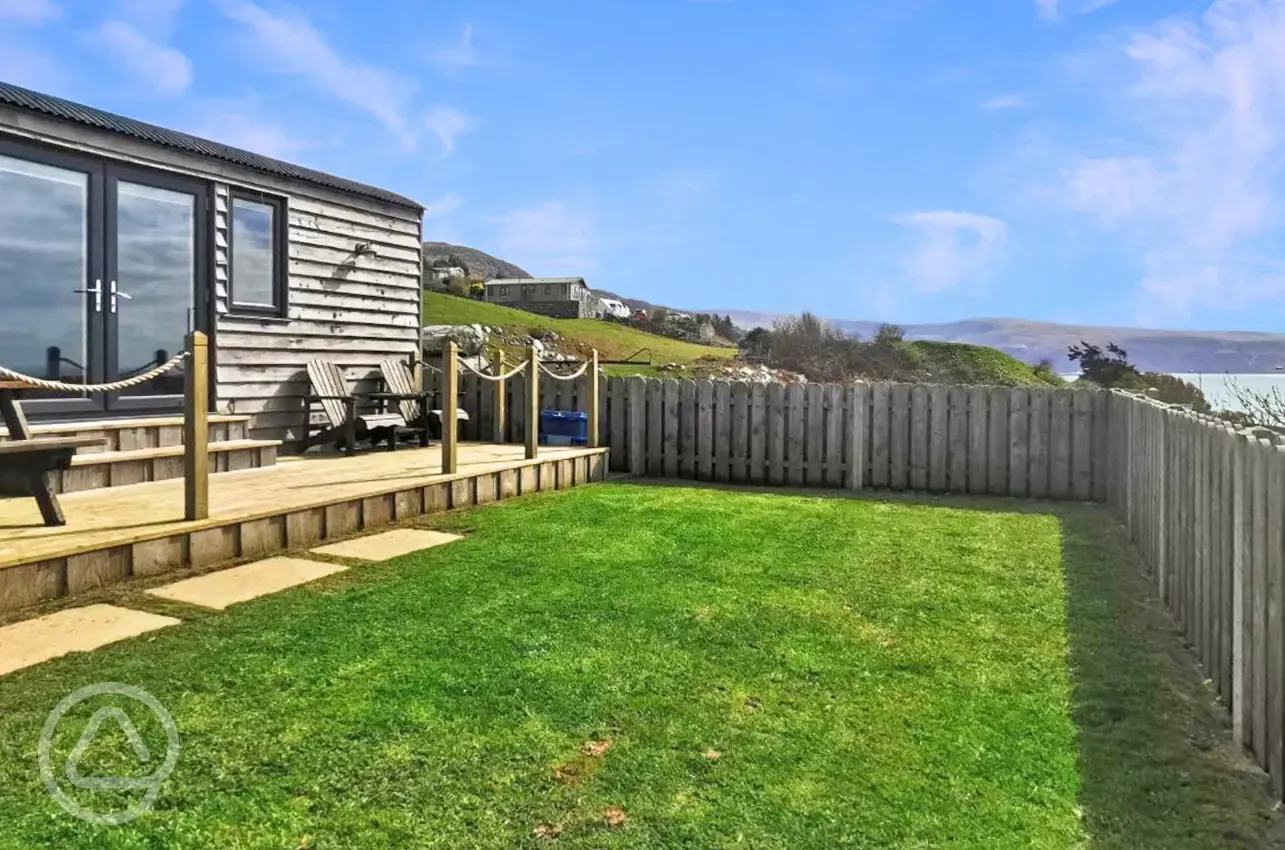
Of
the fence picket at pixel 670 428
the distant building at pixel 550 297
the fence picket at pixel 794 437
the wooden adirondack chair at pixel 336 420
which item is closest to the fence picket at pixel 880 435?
the fence picket at pixel 794 437

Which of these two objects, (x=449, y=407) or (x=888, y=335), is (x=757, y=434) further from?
(x=888, y=335)

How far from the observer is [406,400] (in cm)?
962

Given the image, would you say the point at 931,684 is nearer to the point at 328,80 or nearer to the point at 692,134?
the point at 328,80

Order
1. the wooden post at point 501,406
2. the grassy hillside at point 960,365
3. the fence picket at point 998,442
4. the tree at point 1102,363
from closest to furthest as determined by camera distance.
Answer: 1. the fence picket at point 998,442
2. the wooden post at point 501,406
3. the tree at point 1102,363
4. the grassy hillside at point 960,365

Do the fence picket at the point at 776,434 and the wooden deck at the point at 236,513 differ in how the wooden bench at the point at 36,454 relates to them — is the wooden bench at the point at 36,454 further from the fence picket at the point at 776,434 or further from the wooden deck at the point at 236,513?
the fence picket at the point at 776,434

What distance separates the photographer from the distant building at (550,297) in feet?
164

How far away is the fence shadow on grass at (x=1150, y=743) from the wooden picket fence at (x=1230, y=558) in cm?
9

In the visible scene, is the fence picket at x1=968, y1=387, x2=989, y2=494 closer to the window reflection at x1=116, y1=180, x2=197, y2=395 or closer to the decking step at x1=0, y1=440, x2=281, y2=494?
the decking step at x1=0, y1=440, x2=281, y2=494

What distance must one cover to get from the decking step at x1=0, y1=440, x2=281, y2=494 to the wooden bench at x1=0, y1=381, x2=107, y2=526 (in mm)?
1005

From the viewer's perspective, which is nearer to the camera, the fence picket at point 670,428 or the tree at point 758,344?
the fence picket at point 670,428

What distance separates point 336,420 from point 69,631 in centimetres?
556

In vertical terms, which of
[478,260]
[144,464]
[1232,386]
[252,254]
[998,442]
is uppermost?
[478,260]

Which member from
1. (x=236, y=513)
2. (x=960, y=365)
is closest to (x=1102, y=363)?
(x=960, y=365)

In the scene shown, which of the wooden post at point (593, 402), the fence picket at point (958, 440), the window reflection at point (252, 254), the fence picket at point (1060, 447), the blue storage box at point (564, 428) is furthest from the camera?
the blue storage box at point (564, 428)
